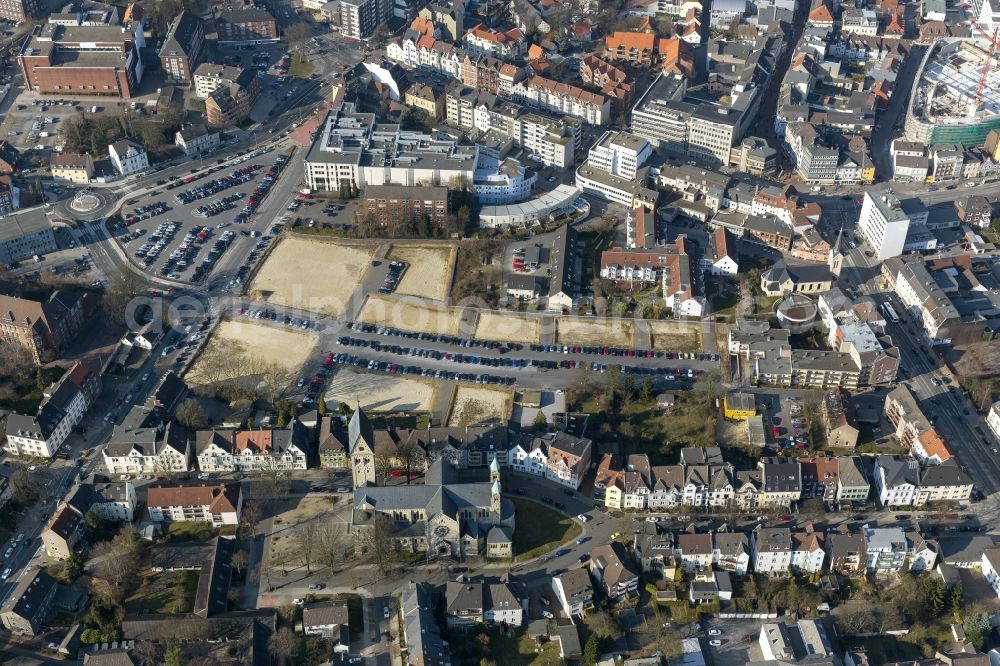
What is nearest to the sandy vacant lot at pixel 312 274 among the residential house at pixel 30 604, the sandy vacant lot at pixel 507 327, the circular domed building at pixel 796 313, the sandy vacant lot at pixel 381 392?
the sandy vacant lot at pixel 381 392

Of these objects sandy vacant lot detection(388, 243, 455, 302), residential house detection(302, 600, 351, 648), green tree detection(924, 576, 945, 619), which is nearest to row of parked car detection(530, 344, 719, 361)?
sandy vacant lot detection(388, 243, 455, 302)

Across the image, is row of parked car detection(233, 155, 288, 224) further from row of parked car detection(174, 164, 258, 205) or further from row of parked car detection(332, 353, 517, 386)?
row of parked car detection(332, 353, 517, 386)

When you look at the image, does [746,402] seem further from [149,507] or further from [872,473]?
[149,507]

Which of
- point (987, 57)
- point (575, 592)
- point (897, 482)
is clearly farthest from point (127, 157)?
point (987, 57)

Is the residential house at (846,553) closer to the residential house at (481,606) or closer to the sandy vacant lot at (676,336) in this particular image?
the residential house at (481,606)

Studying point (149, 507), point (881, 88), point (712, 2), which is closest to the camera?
point (149, 507)

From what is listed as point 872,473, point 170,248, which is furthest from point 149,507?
point 872,473
